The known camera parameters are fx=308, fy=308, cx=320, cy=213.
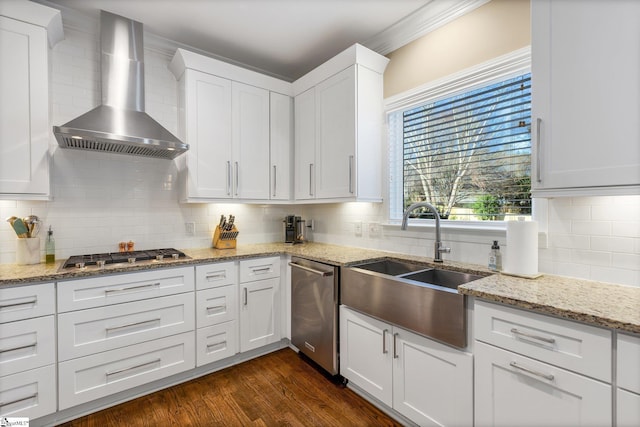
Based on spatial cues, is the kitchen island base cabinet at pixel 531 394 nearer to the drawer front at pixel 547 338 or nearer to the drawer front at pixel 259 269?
the drawer front at pixel 547 338

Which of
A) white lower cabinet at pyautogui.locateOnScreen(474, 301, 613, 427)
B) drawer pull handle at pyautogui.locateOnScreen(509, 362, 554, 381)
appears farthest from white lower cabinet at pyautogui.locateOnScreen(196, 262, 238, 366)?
drawer pull handle at pyautogui.locateOnScreen(509, 362, 554, 381)

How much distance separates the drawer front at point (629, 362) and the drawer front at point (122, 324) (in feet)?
7.61

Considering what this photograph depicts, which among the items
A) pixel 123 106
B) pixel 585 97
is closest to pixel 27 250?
pixel 123 106

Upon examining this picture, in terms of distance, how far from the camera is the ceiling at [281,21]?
2227 millimetres

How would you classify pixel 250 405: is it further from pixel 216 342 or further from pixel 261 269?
pixel 261 269

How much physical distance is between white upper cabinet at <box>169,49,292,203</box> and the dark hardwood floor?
1.46m

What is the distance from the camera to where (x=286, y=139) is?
10.3ft

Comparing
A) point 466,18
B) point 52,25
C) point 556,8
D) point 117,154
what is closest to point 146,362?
point 117,154

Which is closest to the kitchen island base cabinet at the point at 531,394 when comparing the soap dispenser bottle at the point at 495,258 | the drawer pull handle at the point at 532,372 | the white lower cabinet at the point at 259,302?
the drawer pull handle at the point at 532,372

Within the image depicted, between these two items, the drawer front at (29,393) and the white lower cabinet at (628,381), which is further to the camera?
the drawer front at (29,393)

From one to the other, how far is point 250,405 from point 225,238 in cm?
141

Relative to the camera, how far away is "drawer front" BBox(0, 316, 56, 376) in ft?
5.52

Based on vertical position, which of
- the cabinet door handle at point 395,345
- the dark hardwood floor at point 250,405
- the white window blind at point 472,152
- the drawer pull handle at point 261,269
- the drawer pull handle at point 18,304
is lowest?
the dark hardwood floor at point 250,405

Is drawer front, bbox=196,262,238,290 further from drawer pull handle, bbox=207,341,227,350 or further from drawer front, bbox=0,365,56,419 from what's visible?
drawer front, bbox=0,365,56,419
